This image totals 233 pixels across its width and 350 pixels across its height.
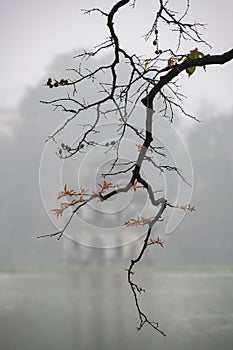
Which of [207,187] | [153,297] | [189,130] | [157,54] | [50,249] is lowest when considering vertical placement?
[157,54]

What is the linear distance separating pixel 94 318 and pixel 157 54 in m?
2.75

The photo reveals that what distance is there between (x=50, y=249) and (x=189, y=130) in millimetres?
2561

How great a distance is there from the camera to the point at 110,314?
3461 mm

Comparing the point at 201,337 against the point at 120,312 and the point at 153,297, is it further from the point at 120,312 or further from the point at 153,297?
the point at 153,297

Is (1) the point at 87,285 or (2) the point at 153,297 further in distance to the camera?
(1) the point at 87,285

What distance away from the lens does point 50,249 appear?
22.1 feet

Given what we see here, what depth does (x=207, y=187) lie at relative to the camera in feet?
22.7

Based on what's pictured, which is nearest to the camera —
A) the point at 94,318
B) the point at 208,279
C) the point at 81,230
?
the point at 94,318

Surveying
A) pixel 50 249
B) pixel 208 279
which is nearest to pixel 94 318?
pixel 208 279

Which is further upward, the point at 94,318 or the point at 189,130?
the point at 189,130

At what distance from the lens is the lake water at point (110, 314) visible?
2887 mm

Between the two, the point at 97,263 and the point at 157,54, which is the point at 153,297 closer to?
the point at 97,263

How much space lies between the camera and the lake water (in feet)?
9.47

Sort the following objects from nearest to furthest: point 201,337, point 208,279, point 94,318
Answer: point 201,337 < point 94,318 < point 208,279
